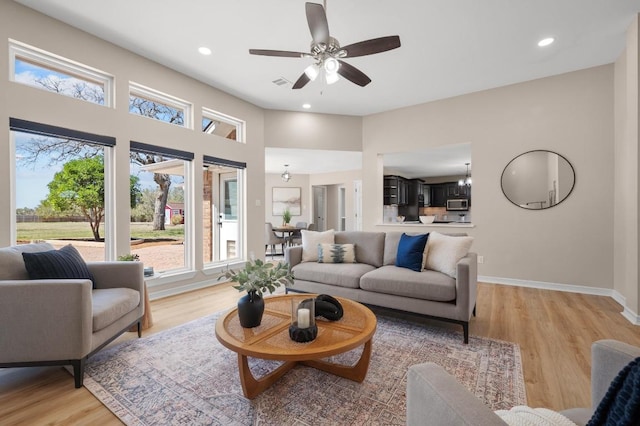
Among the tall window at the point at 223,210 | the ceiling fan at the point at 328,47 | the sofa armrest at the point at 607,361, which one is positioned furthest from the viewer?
the tall window at the point at 223,210

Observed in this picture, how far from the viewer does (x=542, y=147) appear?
13.5 feet

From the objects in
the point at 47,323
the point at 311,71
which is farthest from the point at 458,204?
the point at 47,323

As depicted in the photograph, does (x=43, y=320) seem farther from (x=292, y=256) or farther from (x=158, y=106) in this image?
(x=158, y=106)

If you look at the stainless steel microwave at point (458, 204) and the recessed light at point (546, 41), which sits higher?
the recessed light at point (546, 41)

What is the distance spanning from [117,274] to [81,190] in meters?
1.36

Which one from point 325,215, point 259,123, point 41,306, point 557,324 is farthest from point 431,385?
point 325,215

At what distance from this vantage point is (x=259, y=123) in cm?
522

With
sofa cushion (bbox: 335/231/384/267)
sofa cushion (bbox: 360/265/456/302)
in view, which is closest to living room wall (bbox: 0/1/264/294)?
sofa cushion (bbox: 335/231/384/267)

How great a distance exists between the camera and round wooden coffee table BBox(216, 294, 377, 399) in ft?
5.11

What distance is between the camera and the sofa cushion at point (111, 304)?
1965 millimetres

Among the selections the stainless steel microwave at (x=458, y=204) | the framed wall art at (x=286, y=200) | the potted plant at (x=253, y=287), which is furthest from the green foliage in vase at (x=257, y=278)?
the stainless steel microwave at (x=458, y=204)

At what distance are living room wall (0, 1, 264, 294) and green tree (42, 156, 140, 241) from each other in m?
0.19

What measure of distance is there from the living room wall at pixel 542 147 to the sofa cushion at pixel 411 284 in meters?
2.30

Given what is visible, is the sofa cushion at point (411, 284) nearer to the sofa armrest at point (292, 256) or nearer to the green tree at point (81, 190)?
the sofa armrest at point (292, 256)
